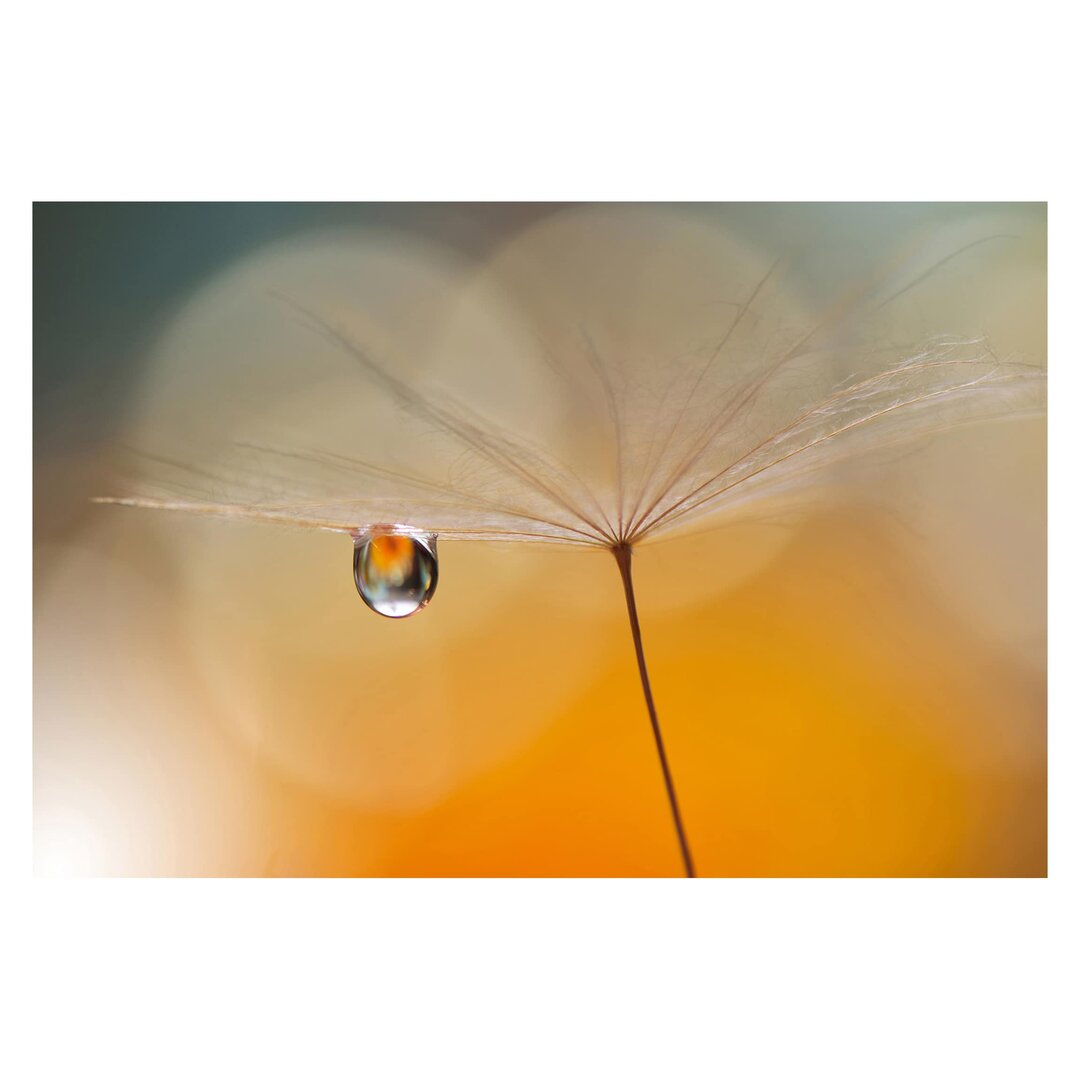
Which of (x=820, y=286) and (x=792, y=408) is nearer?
(x=792, y=408)

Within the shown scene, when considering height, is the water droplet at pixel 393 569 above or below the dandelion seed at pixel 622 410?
below

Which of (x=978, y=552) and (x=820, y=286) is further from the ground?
(x=820, y=286)

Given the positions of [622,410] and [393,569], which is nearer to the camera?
[393,569]

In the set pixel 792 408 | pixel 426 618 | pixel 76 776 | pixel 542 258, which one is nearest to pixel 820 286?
pixel 792 408

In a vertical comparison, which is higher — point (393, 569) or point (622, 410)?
point (622, 410)

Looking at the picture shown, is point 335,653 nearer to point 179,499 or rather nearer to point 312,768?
point 312,768

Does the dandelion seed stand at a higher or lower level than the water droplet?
higher
